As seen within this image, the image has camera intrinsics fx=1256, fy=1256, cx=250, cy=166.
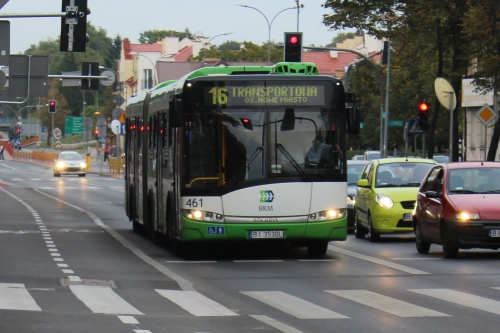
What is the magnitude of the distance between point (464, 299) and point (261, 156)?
589cm

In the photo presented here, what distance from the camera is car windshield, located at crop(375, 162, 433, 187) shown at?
23.8 meters

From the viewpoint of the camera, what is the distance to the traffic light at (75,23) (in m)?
28.1

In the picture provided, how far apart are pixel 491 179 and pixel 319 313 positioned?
8168 mm

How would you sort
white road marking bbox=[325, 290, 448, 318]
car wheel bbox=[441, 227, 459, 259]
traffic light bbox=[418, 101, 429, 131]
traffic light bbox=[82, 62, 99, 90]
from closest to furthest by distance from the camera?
white road marking bbox=[325, 290, 448, 318] < car wheel bbox=[441, 227, 459, 259] < traffic light bbox=[418, 101, 429, 131] < traffic light bbox=[82, 62, 99, 90]

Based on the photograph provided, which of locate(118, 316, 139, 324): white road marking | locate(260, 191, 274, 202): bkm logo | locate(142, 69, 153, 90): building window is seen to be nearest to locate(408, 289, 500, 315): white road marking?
locate(118, 316, 139, 324): white road marking

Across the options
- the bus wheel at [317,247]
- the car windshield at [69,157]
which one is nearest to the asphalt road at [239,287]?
the bus wheel at [317,247]

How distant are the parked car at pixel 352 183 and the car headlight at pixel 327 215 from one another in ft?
26.0

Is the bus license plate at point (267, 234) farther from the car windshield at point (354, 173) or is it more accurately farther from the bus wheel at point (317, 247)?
the car windshield at point (354, 173)

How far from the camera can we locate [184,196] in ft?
59.9

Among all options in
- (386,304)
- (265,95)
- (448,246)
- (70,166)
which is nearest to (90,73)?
(70,166)

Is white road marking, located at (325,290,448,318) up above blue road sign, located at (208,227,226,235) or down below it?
below

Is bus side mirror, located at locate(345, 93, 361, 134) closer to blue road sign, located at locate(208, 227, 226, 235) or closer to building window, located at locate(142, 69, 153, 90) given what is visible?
blue road sign, located at locate(208, 227, 226, 235)

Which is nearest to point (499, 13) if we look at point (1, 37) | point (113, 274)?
point (1, 37)

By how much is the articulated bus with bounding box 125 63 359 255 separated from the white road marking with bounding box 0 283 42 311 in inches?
182
